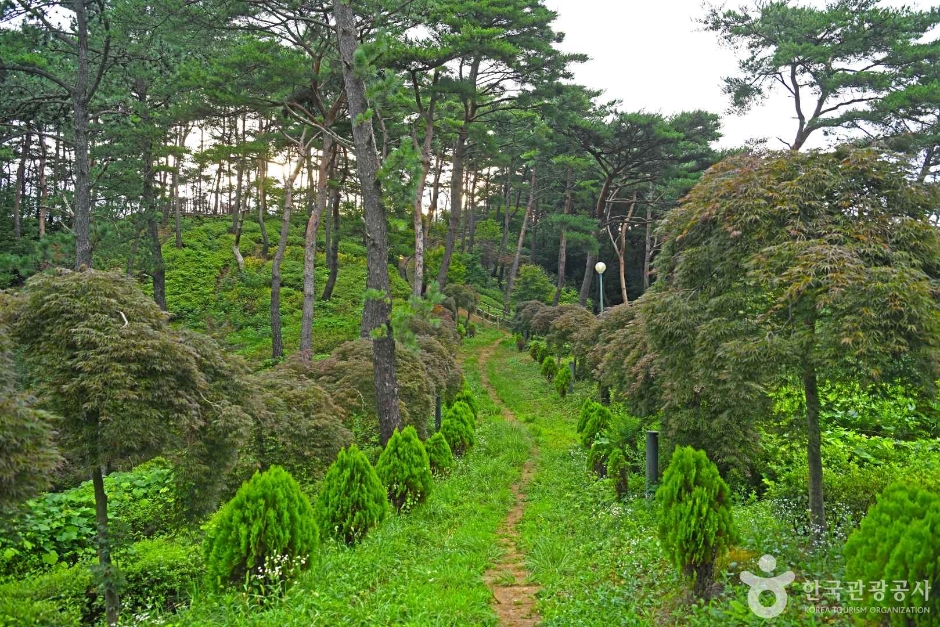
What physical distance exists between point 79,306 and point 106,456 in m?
1.26

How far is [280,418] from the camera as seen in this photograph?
6.95 meters

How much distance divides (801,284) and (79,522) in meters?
8.11

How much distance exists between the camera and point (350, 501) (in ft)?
21.6

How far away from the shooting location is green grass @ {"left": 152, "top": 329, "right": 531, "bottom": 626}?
4618 mm

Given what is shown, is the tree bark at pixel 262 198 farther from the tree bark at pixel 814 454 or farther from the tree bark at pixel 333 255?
the tree bark at pixel 814 454

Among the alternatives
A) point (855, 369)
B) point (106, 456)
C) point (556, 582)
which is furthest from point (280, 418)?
point (855, 369)

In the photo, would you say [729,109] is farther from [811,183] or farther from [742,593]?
[742,593]

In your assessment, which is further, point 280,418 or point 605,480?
point 605,480

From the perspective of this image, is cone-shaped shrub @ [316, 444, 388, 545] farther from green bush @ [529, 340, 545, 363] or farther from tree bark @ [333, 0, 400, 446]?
green bush @ [529, 340, 545, 363]

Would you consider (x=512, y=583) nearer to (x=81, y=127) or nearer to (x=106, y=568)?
(x=106, y=568)

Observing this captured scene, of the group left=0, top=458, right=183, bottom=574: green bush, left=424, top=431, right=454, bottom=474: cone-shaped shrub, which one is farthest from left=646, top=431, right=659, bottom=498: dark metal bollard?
left=0, top=458, right=183, bottom=574: green bush

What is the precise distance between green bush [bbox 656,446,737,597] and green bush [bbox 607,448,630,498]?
11.0 ft

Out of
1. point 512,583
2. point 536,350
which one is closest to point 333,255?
point 536,350

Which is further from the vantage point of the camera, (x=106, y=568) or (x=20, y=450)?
(x=106, y=568)
